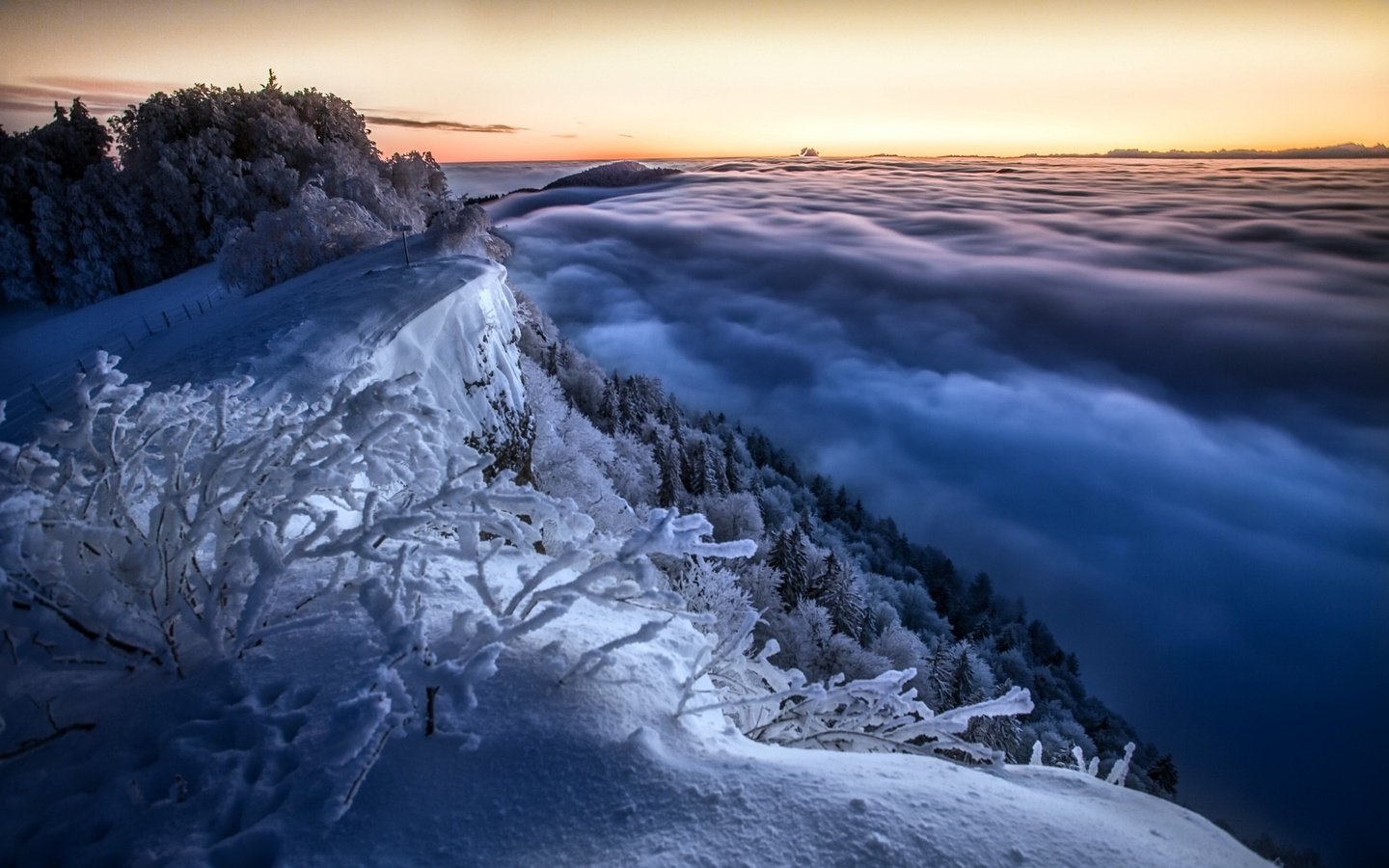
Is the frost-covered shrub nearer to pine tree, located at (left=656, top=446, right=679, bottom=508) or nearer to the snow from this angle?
the snow

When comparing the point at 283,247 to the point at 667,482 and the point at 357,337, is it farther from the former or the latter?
the point at 667,482

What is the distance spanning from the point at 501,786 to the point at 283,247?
2083cm

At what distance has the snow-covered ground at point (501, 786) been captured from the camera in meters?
2.04

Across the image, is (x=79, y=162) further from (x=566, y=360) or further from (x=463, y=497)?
(x=463, y=497)

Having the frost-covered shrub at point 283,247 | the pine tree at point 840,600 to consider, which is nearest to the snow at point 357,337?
the frost-covered shrub at point 283,247

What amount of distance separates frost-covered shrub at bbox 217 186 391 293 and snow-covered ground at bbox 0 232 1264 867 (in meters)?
18.7

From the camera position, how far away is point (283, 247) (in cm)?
1788

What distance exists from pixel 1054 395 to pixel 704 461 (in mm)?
49233

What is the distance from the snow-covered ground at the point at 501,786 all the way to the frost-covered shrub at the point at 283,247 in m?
18.7

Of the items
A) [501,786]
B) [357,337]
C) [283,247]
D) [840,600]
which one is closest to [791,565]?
[840,600]

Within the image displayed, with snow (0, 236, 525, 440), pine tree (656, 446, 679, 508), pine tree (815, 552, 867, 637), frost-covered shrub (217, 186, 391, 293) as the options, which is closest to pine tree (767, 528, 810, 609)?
pine tree (815, 552, 867, 637)

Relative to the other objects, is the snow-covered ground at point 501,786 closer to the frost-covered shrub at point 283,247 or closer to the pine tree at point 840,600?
the frost-covered shrub at point 283,247

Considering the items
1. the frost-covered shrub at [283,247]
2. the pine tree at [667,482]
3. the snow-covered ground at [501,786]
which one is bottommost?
the pine tree at [667,482]

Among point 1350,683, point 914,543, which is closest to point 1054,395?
point 914,543
